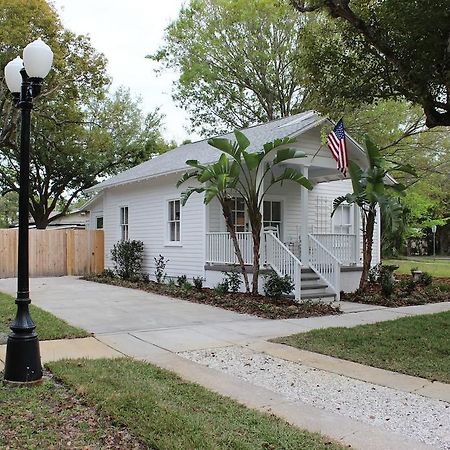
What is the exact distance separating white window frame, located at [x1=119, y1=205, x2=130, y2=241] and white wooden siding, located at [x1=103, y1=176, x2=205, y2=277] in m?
0.14

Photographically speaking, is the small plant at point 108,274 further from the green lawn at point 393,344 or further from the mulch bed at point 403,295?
the green lawn at point 393,344

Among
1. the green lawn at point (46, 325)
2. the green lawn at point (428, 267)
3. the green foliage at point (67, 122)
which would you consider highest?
the green foliage at point (67, 122)

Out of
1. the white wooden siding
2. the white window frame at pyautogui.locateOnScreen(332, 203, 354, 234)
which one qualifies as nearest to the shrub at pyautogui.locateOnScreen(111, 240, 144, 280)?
the white wooden siding

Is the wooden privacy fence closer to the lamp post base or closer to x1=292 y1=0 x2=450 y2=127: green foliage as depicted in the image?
x1=292 y1=0 x2=450 y2=127: green foliage

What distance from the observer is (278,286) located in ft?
37.8

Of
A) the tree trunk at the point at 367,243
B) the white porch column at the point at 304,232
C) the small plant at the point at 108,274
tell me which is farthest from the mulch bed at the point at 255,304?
the small plant at the point at 108,274

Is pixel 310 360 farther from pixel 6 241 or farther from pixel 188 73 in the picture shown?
pixel 188 73

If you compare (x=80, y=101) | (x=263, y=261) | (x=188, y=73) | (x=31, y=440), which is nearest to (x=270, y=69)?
(x=188, y=73)

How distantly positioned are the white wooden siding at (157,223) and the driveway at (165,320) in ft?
7.03

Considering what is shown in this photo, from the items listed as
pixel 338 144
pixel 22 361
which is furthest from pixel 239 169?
pixel 22 361

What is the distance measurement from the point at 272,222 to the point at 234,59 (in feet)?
49.0

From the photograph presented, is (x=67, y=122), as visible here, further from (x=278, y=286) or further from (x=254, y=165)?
(x=278, y=286)

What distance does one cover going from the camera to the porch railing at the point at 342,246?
14.1 meters

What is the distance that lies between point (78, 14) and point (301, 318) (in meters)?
15.2
